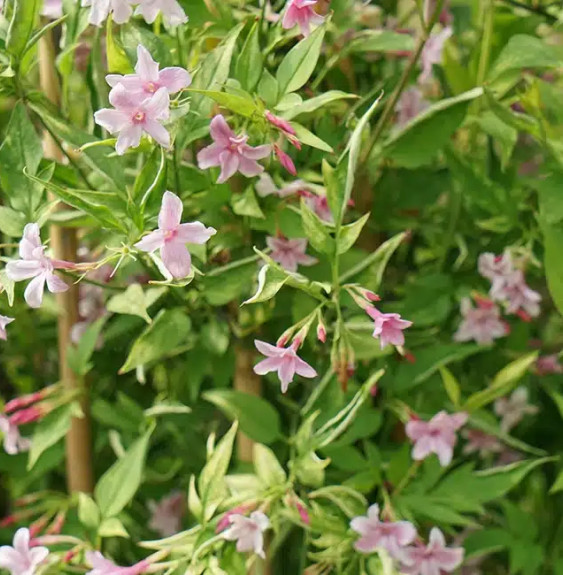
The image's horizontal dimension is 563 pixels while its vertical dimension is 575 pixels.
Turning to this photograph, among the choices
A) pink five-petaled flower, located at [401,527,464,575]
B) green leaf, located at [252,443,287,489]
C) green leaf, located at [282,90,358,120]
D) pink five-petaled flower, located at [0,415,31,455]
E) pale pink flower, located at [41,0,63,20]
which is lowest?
pink five-petaled flower, located at [401,527,464,575]

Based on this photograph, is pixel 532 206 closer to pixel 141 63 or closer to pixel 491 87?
pixel 491 87

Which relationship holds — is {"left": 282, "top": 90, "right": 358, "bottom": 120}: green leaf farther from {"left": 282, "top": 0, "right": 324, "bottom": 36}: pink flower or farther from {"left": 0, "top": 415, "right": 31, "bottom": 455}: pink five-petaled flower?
{"left": 0, "top": 415, "right": 31, "bottom": 455}: pink five-petaled flower

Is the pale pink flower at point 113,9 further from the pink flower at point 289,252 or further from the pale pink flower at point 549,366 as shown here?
the pale pink flower at point 549,366

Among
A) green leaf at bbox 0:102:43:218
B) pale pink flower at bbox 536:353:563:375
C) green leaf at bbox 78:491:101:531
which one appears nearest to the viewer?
green leaf at bbox 0:102:43:218

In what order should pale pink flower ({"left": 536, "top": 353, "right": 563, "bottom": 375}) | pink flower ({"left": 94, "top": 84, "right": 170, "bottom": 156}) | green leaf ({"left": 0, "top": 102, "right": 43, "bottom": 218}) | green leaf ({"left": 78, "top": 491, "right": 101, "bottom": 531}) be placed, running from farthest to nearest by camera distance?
pale pink flower ({"left": 536, "top": 353, "right": 563, "bottom": 375})
green leaf ({"left": 78, "top": 491, "right": 101, "bottom": 531})
green leaf ({"left": 0, "top": 102, "right": 43, "bottom": 218})
pink flower ({"left": 94, "top": 84, "right": 170, "bottom": 156})

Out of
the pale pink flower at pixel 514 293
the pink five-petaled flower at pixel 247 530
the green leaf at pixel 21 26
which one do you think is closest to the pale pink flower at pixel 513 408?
the pale pink flower at pixel 514 293

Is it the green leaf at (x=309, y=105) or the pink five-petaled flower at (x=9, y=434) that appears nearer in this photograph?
the green leaf at (x=309, y=105)

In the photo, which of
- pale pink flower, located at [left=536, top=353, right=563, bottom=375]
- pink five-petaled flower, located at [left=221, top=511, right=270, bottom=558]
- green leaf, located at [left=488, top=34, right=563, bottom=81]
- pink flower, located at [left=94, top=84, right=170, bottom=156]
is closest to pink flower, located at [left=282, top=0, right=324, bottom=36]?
pink flower, located at [left=94, top=84, right=170, bottom=156]
